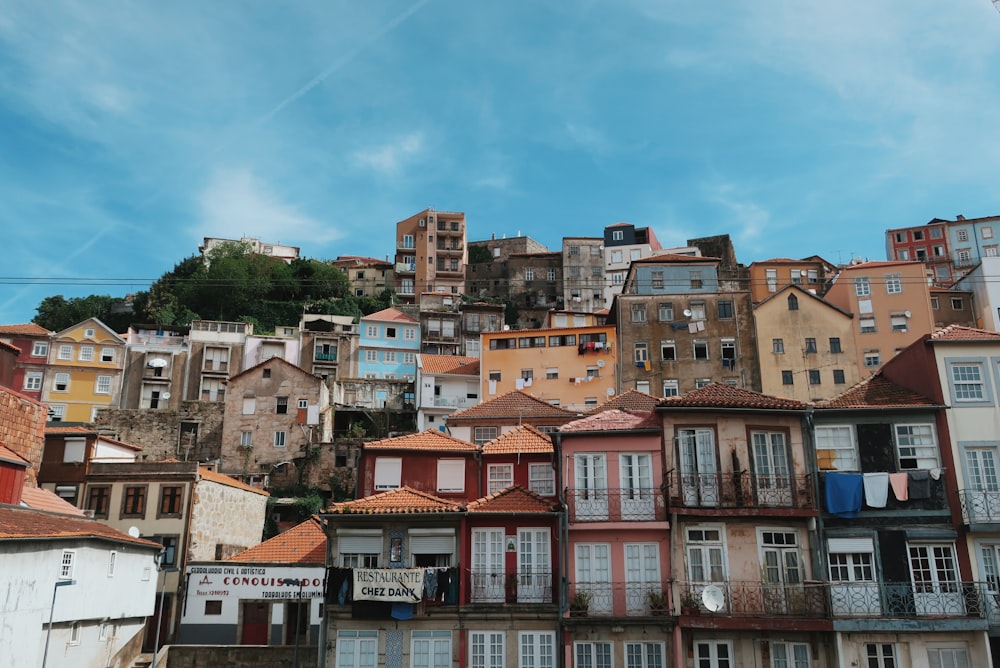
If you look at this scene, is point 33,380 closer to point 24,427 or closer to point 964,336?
point 24,427

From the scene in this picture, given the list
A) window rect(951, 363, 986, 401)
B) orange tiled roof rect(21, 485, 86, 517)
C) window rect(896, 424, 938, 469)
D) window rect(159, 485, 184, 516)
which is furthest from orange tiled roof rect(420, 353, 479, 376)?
window rect(951, 363, 986, 401)

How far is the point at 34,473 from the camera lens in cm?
3706

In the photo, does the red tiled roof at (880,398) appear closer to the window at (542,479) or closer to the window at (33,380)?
the window at (542,479)

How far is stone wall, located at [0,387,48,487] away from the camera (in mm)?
36094

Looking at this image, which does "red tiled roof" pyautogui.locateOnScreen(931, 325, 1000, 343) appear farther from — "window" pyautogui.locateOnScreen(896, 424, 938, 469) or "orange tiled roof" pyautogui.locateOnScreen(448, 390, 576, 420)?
"orange tiled roof" pyautogui.locateOnScreen(448, 390, 576, 420)

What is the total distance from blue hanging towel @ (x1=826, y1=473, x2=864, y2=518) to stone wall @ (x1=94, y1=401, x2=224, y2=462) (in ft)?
159

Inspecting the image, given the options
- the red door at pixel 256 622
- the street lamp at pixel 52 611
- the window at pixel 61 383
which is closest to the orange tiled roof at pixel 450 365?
the red door at pixel 256 622

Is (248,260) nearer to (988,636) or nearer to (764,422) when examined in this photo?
(764,422)

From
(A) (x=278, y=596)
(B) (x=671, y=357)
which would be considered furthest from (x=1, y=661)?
Result: (B) (x=671, y=357)

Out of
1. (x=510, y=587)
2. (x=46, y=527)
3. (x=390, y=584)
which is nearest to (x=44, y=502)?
(x=46, y=527)

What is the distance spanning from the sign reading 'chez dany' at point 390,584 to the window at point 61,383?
56627mm

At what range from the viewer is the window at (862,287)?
6131 centimetres

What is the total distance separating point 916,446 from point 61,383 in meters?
69.6

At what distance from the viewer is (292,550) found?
38500 millimetres
